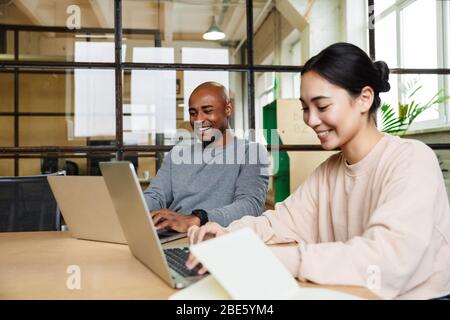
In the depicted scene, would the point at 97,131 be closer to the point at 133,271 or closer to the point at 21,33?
the point at 21,33

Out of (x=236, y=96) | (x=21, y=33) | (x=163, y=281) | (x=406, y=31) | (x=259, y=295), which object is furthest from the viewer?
(x=406, y=31)

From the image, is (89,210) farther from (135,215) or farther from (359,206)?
(359,206)

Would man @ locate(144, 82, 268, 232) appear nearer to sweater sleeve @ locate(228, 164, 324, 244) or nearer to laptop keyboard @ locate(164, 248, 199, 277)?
sweater sleeve @ locate(228, 164, 324, 244)

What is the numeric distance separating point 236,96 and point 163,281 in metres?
1.53

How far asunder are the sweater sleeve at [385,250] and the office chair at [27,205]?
3.84 feet

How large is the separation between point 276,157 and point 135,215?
159 cm

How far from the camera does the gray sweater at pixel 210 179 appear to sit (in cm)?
176

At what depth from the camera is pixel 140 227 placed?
2.57 ft

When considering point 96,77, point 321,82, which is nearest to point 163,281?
point 321,82

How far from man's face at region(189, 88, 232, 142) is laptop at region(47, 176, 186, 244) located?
0.70 meters

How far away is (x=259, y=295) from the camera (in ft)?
1.96

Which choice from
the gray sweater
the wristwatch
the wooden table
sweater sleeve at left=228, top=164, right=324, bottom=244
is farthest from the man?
the wooden table

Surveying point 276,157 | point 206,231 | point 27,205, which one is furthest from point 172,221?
point 276,157
